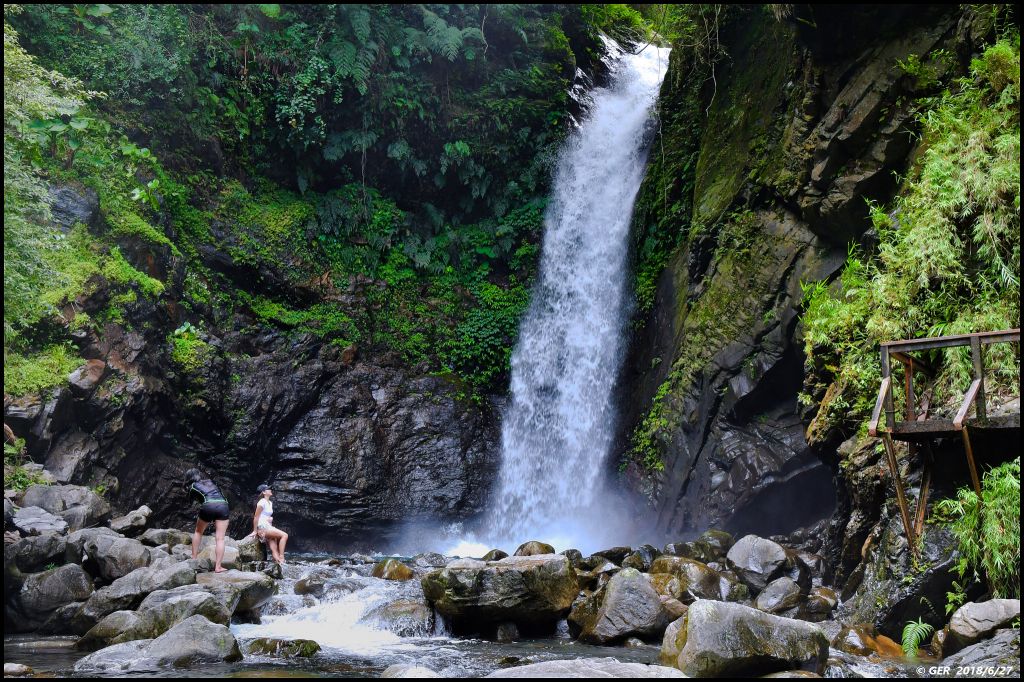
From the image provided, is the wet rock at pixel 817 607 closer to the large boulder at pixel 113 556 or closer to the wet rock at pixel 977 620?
the wet rock at pixel 977 620

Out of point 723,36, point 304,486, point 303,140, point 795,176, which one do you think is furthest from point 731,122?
point 304,486

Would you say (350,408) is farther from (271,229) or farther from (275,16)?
(275,16)

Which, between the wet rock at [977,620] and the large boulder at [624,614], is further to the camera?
the large boulder at [624,614]

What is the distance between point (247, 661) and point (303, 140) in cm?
1311

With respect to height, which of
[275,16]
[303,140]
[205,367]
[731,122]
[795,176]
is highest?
[275,16]

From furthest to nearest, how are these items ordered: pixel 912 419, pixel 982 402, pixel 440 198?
pixel 440 198, pixel 912 419, pixel 982 402

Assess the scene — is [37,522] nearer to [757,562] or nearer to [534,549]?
[534,549]

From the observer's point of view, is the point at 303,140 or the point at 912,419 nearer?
the point at 912,419

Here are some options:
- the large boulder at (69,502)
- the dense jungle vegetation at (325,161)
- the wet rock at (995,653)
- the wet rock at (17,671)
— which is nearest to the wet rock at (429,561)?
the large boulder at (69,502)

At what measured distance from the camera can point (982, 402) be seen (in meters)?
5.84

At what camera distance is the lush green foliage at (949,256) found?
22.0 feet

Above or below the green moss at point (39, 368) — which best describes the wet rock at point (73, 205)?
above

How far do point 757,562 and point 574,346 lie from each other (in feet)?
25.0

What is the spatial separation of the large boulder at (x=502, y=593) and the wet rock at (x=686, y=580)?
1346 mm
